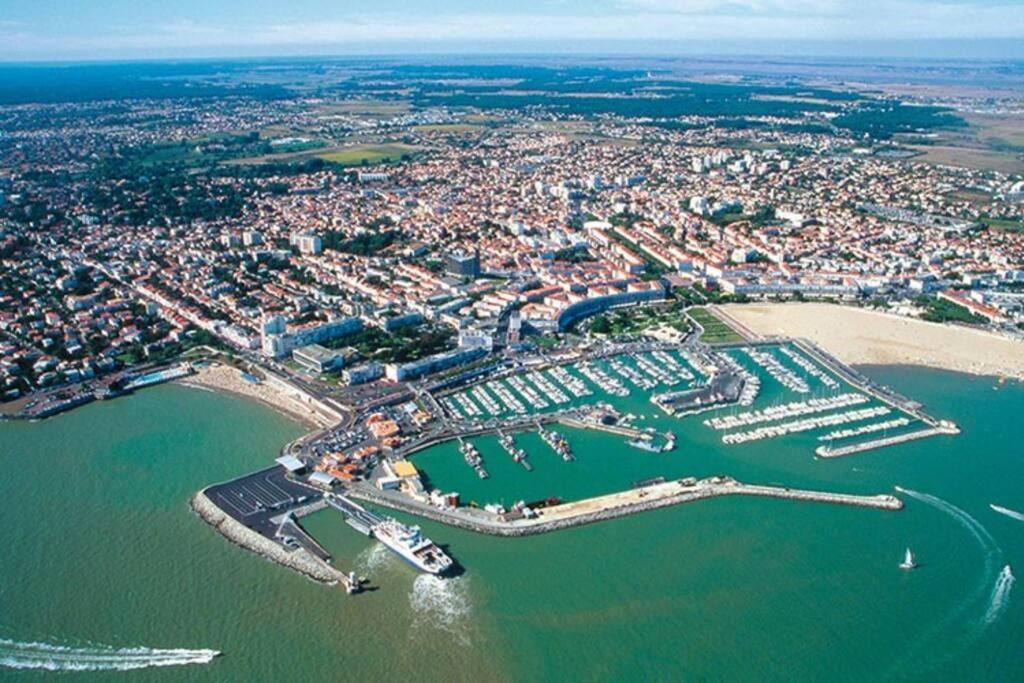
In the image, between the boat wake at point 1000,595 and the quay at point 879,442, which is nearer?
the boat wake at point 1000,595

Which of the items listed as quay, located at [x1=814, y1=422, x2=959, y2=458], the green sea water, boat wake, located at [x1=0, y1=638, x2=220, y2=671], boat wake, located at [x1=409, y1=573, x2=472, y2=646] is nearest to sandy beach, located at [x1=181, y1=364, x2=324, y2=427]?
the green sea water

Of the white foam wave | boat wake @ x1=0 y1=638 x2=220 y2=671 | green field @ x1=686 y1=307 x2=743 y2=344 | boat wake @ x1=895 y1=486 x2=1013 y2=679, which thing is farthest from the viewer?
green field @ x1=686 y1=307 x2=743 y2=344

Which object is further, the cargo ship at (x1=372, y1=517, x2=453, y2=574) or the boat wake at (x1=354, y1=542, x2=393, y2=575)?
the boat wake at (x1=354, y1=542, x2=393, y2=575)

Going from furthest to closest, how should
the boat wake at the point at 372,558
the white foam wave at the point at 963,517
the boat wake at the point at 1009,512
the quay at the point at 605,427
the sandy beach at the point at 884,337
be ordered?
the sandy beach at the point at 884,337, the quay at the point at 605,427, the boat wake at the point at 1009,512, the white foam wave at the point at 963,517, the boat wake at the point at 372,558

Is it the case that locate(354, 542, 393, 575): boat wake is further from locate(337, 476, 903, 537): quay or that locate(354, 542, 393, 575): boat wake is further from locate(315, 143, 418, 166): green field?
locate(315, 143, 418, 166): green field

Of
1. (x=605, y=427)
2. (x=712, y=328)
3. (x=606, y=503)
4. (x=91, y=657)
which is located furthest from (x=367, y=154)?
(x=91, y=657)

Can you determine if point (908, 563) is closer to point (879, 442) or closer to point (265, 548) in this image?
point (879, 442)

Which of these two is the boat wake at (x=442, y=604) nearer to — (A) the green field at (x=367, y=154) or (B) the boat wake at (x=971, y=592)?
(B) the boat wake at (x=971, y=592)

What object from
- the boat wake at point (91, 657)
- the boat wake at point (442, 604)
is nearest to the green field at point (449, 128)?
the boat wake at point (442, 604)
